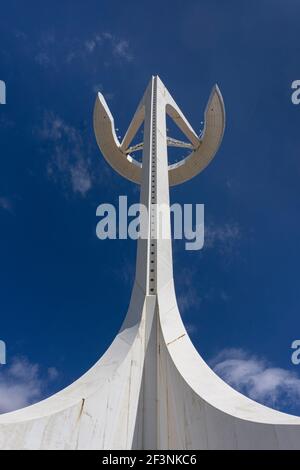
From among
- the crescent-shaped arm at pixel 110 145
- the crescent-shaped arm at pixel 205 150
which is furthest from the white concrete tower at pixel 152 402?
the crescent-shaped arm at pixel 110 145

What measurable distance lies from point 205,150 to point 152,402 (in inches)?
436

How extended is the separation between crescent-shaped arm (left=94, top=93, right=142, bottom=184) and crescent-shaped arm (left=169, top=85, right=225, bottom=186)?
1.71 meters

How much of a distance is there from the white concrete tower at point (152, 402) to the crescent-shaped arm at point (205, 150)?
575 cm

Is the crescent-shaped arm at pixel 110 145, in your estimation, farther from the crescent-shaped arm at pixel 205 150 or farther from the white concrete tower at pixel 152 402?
the white concrete tower at pixel 152 402

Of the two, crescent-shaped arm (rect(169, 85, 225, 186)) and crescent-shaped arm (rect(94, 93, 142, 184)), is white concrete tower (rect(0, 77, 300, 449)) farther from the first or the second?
crescent-shaped arm (rect(94, 93, 142, 184))

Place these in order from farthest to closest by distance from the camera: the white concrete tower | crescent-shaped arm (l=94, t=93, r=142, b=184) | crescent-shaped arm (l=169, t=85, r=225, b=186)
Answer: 1. crescent-shaped arm (l=94, t=93, r=142, b=184)
2. crescent-shaped arm (l=169, t=85, r=225, b=186)
3. the white concrete tower

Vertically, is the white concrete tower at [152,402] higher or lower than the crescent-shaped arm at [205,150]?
lower

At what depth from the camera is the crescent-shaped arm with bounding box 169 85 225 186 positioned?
14008 mm

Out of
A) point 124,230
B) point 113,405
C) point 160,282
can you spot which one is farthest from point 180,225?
point 113,405

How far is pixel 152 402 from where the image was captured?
6582mm

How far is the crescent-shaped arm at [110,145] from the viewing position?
14219 millimetres

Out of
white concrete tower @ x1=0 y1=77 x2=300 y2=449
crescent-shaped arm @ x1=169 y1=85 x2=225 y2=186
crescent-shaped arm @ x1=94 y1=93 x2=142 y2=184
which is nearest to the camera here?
white concrete tower @ x1=0 y1=77 x2=300 y2=449

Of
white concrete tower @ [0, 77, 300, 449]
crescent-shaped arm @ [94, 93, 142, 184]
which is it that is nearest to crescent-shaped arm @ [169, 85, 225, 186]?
crescent-shaped arm @ [94, 93, 142, 184]

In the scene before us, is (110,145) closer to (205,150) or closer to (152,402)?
(205,150)
